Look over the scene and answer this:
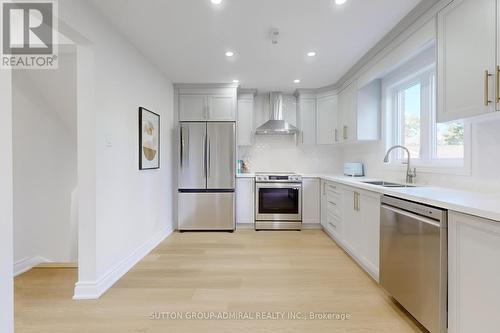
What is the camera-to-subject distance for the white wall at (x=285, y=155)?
4.86 meters

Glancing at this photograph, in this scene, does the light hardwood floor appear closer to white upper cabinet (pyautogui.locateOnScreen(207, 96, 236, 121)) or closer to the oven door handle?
the oven door handle

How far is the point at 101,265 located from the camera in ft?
7.28

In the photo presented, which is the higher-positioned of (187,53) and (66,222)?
(187,53)

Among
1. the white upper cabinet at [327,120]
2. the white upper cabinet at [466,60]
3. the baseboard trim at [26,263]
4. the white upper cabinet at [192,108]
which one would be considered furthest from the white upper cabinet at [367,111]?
the baseboard trim at [26,263]

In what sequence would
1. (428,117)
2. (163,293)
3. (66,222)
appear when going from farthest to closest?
(66,222), (428,117), (163,293)

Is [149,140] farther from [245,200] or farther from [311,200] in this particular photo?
[311,200]

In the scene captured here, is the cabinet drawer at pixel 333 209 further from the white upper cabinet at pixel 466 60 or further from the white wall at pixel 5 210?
the white wall at pixel 5 210

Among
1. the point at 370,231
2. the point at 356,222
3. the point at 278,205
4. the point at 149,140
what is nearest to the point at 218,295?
the point at 370,231

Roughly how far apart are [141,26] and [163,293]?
8.21 feet

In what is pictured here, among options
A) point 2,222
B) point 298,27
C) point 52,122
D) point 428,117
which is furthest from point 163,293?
point 428,117

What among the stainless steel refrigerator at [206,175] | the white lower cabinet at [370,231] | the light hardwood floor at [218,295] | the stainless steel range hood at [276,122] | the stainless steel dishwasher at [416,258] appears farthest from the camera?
the stainless steel range hood at [276,122]

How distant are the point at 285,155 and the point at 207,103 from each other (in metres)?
1.77

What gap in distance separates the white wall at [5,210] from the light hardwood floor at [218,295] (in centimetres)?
82

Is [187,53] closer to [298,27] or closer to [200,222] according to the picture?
[298,27]
